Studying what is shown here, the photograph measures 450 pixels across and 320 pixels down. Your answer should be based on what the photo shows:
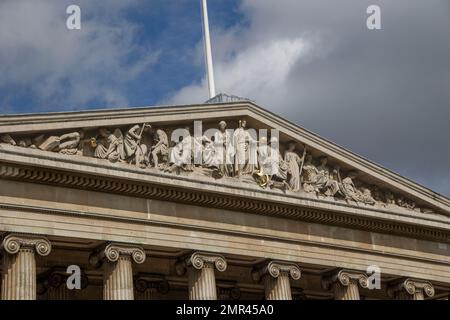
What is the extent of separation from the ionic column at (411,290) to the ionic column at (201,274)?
31.8 ft

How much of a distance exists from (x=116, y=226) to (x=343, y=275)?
34.1ft

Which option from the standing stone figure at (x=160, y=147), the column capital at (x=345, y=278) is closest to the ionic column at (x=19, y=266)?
the standing stone figure at (x=160, y=147)

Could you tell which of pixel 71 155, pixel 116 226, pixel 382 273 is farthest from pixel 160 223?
pixel 382 273

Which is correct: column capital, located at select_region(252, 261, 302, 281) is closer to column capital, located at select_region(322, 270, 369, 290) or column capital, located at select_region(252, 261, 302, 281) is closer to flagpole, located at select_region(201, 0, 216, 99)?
column capital, located at select_region(322, 270, 369, 290)

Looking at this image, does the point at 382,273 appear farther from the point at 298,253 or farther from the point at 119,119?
the point at 119,119

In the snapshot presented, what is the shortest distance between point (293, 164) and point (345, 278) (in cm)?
496

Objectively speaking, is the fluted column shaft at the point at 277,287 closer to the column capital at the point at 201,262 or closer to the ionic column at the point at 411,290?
the column capital at the point at 201,262

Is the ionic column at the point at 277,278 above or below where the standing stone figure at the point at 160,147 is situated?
below

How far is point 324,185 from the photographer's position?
41625 millimetres

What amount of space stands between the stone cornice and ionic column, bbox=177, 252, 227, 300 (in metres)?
2.01

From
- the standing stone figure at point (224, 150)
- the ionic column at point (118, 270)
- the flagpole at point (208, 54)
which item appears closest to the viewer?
the ionic column at point (118, 270)

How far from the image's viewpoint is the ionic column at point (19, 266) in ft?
108
